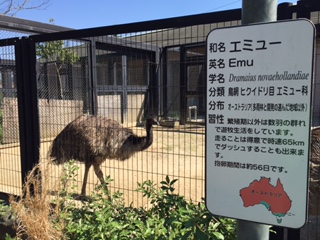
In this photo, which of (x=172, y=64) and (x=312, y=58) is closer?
(x=312, y=58)

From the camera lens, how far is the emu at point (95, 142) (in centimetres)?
461

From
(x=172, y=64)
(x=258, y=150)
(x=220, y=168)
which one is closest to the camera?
(x=258, y=150)

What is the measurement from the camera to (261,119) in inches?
56.8

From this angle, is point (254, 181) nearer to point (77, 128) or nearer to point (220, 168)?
point (220, 168)

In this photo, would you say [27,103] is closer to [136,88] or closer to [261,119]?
[136,88]

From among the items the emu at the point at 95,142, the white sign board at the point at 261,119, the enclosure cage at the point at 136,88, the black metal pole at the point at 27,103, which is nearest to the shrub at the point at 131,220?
the enclosure cage at the point at 136,88

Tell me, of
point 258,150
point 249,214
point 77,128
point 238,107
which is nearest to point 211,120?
point 238,107

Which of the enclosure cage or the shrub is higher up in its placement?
the enclosure cage

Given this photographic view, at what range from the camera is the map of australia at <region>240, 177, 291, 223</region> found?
1.42 metres

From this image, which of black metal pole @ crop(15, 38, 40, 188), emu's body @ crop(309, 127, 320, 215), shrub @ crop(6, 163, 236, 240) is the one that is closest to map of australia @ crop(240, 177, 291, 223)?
shrub @ crop(6, 163, 236, 240)

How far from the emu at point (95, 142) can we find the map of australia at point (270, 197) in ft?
10.6

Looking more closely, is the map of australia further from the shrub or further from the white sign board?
the shrub

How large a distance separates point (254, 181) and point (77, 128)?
11.5 ft

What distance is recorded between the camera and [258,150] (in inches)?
57.4
